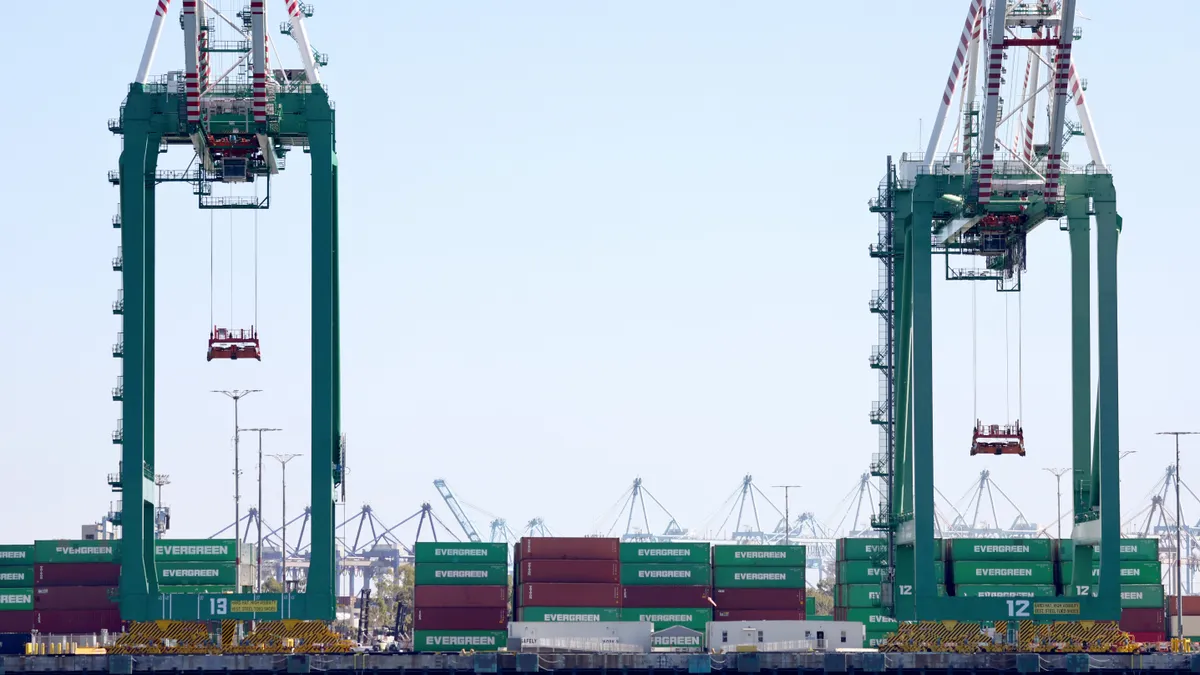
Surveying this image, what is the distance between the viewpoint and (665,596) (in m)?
87.7

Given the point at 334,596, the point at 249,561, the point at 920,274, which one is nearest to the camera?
the point at 334,596

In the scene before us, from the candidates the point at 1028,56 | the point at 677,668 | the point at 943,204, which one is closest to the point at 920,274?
the point at 943,204

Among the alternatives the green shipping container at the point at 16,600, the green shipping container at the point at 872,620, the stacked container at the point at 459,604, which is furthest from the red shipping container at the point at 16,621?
the green shipping container at the point at 872,620

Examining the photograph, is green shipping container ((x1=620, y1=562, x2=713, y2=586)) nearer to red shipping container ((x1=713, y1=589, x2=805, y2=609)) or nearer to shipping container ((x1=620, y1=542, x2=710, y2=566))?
shipping container ((x1=620, y1=542, x2=710, y2=566))

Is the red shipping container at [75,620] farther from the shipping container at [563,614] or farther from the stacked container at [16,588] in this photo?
the shipping container at [563,614]

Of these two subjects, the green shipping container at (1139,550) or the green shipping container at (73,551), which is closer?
the green shipping container at (73,551)

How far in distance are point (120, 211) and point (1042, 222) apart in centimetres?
3685

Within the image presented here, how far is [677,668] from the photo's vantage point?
8062 cm

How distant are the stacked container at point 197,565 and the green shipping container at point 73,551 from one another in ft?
8.34

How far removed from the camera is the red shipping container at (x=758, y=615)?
88.9 meters

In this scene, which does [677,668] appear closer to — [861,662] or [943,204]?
[861,662]

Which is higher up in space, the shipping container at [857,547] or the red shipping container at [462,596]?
the shipping container at [857,547]

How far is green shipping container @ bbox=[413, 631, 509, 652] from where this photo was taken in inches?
3324

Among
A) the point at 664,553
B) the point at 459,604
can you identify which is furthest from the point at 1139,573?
the point at 459,604
